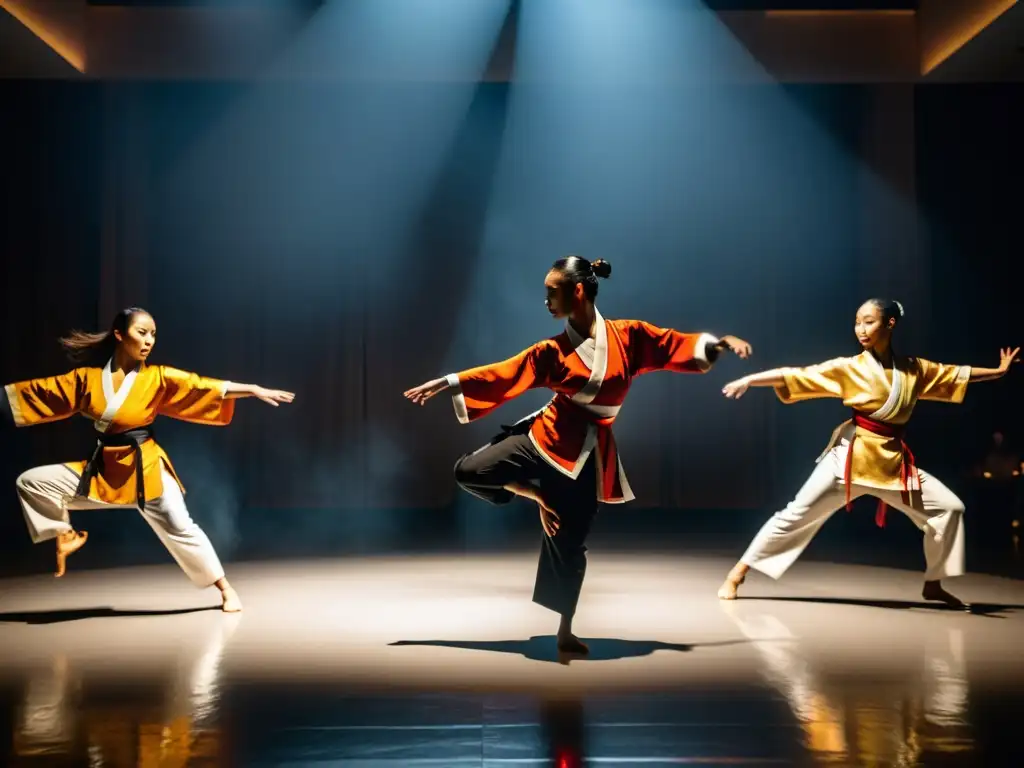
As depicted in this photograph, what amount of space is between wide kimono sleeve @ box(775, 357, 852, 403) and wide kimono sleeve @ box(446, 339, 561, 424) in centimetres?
107

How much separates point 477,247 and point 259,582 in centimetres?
388

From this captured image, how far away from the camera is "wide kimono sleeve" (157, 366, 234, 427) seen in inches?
146

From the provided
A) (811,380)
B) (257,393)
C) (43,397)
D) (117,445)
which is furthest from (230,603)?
(811,380)

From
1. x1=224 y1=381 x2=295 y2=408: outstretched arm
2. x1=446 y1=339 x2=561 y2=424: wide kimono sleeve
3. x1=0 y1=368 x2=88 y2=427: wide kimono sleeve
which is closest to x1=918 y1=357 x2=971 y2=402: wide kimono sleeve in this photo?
x1=446 y1=339 x2=561 y2=424: wide kimono sleeve

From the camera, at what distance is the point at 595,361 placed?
3.04 metres

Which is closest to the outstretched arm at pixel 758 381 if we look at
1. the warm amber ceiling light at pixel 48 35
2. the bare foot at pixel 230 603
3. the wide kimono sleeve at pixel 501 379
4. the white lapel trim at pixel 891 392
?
the white lapel trim at pixel 891 392

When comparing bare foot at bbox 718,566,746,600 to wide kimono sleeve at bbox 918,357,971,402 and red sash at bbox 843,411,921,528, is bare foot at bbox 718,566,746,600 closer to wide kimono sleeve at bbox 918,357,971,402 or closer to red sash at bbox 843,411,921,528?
red sash at bbox 843,411,921,528

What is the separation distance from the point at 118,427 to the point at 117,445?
0.20 feet

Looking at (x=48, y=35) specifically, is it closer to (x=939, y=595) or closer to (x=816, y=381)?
(x=816, y=381)

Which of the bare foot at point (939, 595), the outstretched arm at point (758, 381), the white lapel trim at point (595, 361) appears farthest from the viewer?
the bare foot at point (939, 595)

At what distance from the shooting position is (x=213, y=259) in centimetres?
785

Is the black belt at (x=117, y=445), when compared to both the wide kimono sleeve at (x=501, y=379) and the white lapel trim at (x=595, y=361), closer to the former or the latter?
the wide kimono sleeve at (x=501, y=379)

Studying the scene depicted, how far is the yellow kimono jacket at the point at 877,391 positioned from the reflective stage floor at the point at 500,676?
0.50 meters

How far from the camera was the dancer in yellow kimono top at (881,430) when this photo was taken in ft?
12.3
